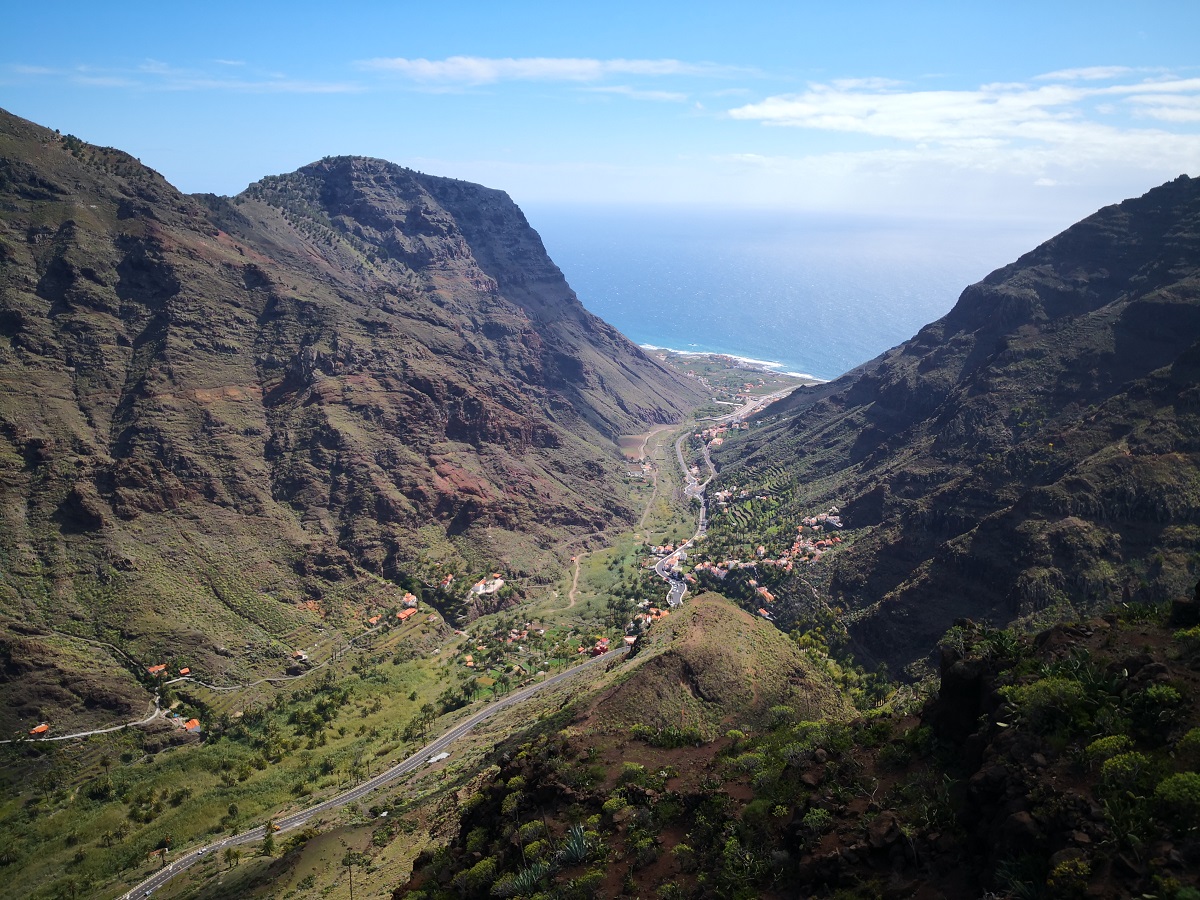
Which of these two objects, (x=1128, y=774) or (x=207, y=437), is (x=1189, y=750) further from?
(x=207, y=437)

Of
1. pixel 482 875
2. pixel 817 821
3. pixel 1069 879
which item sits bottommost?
pixel 482 875

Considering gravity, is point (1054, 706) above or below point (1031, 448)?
below

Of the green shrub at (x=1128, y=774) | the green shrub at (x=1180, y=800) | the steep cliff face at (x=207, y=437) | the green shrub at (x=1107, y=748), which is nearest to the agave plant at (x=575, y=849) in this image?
the green shrub at (x=1107, y=748)

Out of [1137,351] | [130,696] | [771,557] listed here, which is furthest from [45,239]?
[1137,351]

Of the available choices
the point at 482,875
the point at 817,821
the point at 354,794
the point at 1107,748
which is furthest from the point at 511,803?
the point at 354,794

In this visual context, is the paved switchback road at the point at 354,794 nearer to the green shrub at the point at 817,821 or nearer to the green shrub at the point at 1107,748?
the green shrub at the point at 817,821

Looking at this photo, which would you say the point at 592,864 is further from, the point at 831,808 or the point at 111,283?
the point at 111,283
